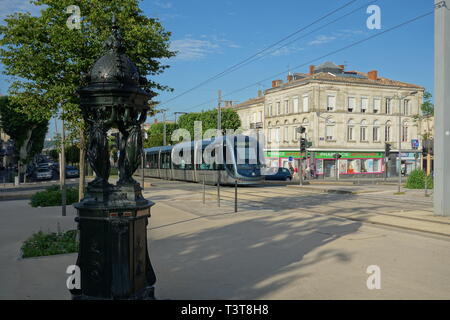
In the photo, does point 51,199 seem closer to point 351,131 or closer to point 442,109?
point 442,109

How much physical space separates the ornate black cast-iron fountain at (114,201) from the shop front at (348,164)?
4332cm

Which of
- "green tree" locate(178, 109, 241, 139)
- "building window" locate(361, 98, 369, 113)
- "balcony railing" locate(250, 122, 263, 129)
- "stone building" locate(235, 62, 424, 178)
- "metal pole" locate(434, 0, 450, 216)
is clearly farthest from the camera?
"green tree" locate(178, 109, 241, 139)

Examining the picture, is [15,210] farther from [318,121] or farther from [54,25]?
[318,121]

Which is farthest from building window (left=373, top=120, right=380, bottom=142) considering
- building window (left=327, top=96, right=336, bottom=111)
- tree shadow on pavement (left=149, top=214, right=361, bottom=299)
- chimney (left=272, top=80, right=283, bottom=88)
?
tree shadow on pavement (left=149, top=214, right=361, bottom=299)

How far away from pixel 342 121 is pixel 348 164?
520cm

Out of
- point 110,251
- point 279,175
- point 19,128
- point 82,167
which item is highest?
point 19,128

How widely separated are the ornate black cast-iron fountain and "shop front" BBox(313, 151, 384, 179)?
4332 centimetres

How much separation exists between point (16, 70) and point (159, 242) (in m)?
5.60

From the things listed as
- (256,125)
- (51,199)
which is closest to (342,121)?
(256,125)

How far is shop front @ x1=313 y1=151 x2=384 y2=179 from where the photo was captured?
48.5 metres

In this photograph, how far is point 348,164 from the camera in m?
50.0

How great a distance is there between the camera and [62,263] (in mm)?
7414

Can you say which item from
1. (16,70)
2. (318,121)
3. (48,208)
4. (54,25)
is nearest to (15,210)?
(48,208)

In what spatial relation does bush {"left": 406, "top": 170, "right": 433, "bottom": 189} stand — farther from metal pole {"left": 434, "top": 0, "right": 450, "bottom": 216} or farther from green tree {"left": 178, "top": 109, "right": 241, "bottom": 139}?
green tree {"left": 178, "top": 109, "right": 241, "bottom": 139}
